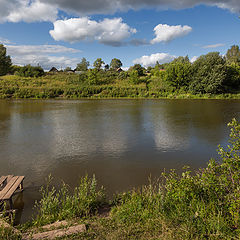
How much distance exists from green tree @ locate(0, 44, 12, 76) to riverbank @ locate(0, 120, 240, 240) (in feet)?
247

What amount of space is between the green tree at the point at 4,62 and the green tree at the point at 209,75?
5987 centimetres

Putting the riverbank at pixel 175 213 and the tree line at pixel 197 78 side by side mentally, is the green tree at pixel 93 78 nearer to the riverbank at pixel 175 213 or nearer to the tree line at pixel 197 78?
the tree line at pixel 197 78

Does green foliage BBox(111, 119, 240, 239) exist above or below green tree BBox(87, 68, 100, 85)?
below

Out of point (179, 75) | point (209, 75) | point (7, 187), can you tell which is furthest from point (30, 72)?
point (7, 187)

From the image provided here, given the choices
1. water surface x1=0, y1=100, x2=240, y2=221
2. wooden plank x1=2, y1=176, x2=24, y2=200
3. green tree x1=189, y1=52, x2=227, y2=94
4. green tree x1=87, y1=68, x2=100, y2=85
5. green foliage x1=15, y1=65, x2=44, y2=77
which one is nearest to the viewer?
wooden plank x1=2, y1=176, x2=24, y2=200

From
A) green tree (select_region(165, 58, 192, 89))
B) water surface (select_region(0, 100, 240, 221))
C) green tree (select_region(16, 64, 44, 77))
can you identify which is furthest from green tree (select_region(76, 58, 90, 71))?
water surface (select_region(0, 100, 240, 221))

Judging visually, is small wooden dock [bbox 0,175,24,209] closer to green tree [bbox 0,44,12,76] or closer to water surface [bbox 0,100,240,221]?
water surface [bbox 0,100,240,221]

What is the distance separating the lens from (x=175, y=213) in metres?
4.19

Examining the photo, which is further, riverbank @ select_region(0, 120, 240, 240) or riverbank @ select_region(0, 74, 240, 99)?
riverbank @ select_region(0, 74, 240, 99)

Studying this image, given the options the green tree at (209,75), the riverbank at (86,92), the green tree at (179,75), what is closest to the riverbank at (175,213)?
the riverbank at (86,92)

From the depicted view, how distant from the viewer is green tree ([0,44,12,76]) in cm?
6652

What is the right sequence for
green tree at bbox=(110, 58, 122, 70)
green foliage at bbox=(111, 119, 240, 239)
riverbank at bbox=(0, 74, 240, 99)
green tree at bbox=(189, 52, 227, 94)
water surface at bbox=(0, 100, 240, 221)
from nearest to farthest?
green foliage at bbox=(111, 119, 240, 239)
water surface at bbox=(0, 100, 240, 221)
green tree at bbox=(189, 52, 227, 94)
riverbank at bbox=(0, 74, 240, 99)
green tree at bbox=(110, 58, 122, 70)

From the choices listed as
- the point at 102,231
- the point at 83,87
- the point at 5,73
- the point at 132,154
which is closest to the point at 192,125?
the point at 132,154

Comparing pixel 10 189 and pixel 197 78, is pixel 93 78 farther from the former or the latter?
pixel 10 189
